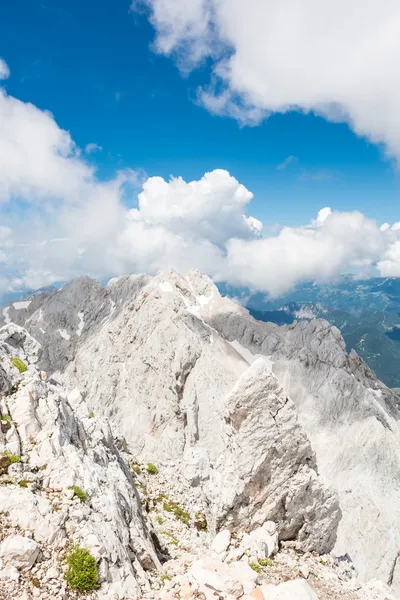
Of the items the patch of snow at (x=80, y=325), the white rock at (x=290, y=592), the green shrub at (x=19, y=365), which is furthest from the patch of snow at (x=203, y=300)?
the white rock at (x=290, y=592)

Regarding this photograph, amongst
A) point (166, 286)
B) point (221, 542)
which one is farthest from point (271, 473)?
point (166, 286)

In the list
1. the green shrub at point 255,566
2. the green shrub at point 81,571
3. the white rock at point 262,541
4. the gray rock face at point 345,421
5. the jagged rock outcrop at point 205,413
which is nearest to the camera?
the green shrub at point 81,571

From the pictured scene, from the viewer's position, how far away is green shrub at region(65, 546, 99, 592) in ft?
31.5

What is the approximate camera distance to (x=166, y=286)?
111625mm

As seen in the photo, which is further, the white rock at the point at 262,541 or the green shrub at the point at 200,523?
the green shrub at the point at 200,523

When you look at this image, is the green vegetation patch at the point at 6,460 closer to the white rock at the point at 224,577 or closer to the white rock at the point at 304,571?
the white rock at the point at 224,577

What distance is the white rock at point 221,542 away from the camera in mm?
15984

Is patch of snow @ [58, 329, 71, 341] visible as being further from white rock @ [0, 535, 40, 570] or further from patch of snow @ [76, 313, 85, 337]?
white rock @ [0, 535, 40, 570]

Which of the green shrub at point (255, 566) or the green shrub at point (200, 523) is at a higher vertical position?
the green shrub at point (255, 566)

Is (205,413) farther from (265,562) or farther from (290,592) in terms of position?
(290,592)

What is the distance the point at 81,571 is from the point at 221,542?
28.4 ft

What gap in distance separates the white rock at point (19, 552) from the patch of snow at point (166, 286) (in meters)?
98.9

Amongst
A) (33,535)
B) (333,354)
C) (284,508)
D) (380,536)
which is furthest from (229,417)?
(333,354)

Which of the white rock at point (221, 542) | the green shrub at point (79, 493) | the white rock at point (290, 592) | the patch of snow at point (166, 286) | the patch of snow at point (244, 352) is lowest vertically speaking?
the white rock at point (221, 542)
